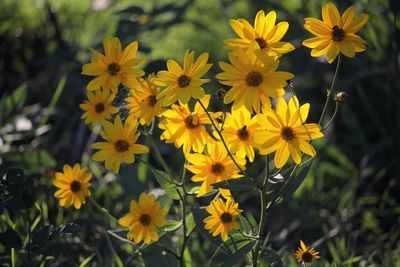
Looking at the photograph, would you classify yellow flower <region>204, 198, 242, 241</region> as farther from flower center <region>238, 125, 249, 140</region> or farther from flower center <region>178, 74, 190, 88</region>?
flower center <region>178, 74, 190, 88</region>

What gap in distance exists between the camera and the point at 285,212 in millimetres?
2412

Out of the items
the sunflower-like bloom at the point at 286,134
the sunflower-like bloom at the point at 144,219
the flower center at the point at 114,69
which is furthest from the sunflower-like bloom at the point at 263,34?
the sunflower-like bloom at the point at 144,219

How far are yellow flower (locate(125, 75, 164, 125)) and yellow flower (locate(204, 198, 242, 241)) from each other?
21 centimetres

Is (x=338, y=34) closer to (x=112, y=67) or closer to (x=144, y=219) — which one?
(x=112, y=67)

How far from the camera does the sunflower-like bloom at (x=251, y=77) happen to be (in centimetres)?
118

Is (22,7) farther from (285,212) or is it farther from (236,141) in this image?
(236,141)

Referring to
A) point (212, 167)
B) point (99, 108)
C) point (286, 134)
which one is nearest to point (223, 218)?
point (212, 167)

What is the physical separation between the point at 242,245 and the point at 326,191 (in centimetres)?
128

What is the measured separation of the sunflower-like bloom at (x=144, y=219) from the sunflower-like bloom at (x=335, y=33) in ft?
1.54

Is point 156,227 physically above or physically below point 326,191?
above

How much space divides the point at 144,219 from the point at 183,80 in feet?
1.12

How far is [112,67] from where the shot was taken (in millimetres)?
1344

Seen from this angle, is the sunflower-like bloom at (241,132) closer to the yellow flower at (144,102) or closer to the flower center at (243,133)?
the flower center at (243,133)

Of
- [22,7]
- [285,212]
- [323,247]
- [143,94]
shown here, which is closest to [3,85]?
[22,7]
